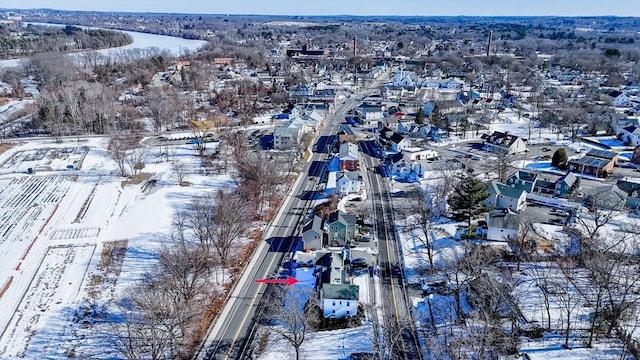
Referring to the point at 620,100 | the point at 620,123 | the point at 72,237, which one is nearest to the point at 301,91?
the point at 620,123

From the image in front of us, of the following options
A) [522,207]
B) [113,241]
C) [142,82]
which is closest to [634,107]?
[522,207]

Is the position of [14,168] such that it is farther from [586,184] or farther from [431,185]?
[586,184]

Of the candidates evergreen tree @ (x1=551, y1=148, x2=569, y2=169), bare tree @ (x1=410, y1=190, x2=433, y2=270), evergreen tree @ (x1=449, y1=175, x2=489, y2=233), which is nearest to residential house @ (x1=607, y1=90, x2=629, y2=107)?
evergreen tree @ (x1=551, y1=148, x2=569, y2=169)

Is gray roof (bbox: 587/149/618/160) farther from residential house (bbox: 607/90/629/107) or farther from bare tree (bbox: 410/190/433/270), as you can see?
residential house (bbox: 607/90/629/107)

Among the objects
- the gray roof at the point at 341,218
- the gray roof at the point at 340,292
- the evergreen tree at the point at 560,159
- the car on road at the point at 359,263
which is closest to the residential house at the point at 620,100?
the evergreen tree at the point at 560,159

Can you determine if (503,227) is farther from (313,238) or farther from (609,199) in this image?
(313,238)

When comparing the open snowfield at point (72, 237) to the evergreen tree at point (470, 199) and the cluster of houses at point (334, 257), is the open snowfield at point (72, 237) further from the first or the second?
the evergreen tree at point (470, 199)
